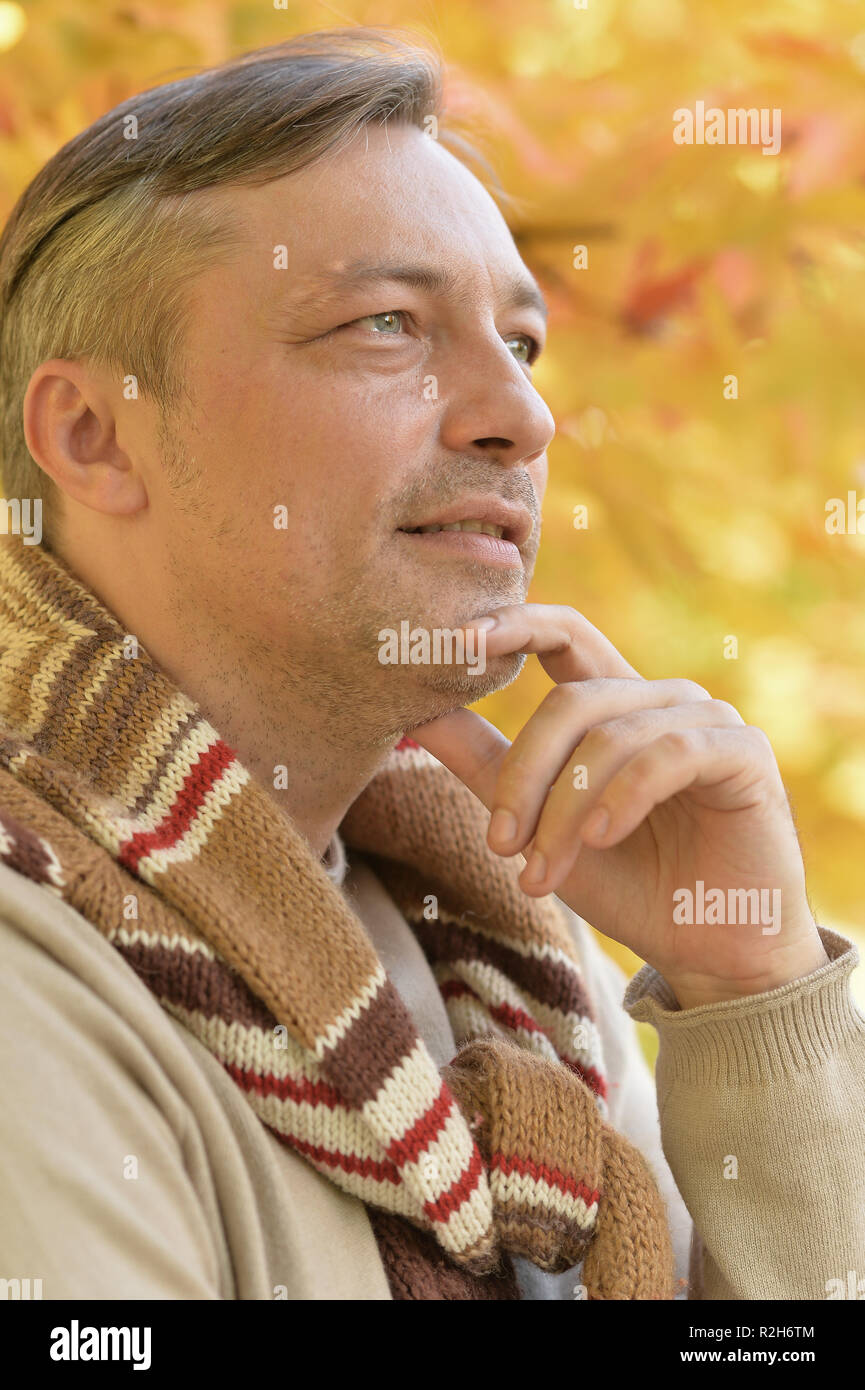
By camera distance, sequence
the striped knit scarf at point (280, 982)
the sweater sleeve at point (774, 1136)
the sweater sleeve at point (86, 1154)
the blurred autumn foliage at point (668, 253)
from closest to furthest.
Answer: the sweater sleeve at point (86, 1154)
the striped knit scarf at point (280, 982)
the sweater sleeve at point (774, 1136)
the blurred autumn foliage at point (668, 253)

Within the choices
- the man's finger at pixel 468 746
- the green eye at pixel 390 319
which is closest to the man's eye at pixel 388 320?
the green eye at pixel 390 319

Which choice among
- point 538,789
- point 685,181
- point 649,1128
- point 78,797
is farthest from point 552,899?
point 685,181

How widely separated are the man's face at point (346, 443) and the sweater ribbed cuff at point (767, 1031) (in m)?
0.37

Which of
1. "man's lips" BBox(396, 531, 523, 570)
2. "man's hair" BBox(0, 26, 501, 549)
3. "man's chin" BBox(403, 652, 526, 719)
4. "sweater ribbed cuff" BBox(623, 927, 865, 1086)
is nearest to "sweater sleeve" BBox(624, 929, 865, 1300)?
"sweater ribbed cuff" BBox(623, 927, 865, 1086)

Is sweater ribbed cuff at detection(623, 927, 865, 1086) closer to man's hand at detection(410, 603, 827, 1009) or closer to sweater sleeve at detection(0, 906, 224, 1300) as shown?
man's hand at detection(410, 603, 827, 1009)

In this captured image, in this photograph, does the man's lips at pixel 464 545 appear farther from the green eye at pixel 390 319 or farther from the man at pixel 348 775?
the green eye at pixel 390 319

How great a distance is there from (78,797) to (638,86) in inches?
37.6

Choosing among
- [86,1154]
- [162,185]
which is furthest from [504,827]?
[162,185]

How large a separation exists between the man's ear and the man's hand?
1.22ft

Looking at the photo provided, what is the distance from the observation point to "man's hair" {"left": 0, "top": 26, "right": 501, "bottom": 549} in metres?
1.25

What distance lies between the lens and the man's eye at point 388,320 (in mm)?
1232

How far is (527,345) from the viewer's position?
1.41m

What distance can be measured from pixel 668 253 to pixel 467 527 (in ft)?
1.48

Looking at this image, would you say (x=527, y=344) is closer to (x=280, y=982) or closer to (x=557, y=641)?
(x=557, y=641)
